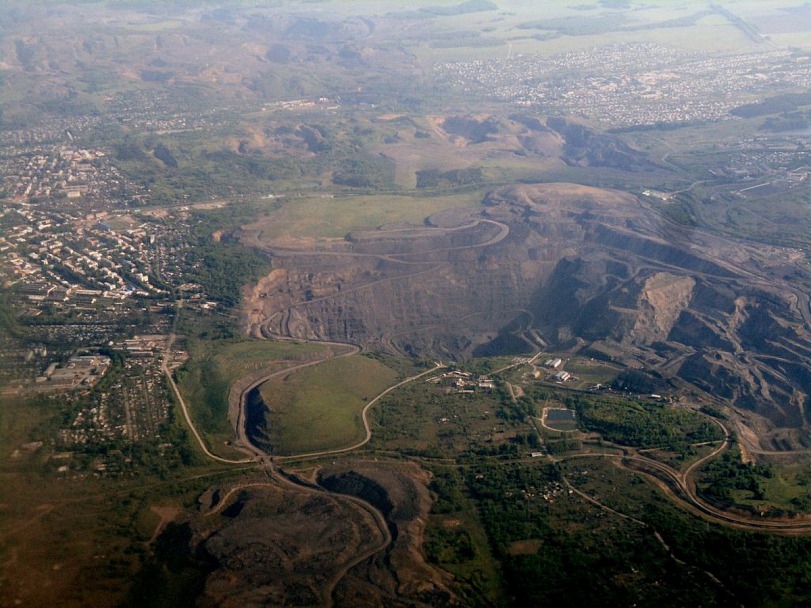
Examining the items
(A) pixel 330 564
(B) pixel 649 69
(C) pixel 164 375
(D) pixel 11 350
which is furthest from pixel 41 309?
(B) pixel 649 69

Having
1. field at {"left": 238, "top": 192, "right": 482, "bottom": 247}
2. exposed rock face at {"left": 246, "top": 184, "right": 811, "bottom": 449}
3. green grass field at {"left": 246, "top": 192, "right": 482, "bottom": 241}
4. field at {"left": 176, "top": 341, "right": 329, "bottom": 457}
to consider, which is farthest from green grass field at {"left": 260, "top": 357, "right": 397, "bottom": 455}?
green grass field at {"left": 246, "top": 192, "right": 482, "bottom": 241}

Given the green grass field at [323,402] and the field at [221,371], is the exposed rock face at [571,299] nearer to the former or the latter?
the field at [221,371]

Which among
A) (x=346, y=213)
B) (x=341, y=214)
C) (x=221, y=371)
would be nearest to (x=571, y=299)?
(x=346, y=213)

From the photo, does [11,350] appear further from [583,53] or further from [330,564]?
[583,53]

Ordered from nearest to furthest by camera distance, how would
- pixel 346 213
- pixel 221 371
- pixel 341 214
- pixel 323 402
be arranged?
1. pixel 323 402
2. pixel 221 371
3. pixel 341 214
4. pixel 346 213

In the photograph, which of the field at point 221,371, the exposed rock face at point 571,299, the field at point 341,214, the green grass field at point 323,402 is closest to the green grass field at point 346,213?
the field at point 341,214

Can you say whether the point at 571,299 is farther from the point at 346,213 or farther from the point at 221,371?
the point at 221,371
